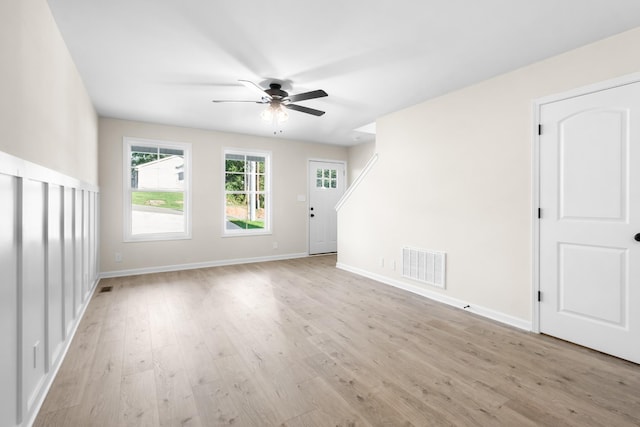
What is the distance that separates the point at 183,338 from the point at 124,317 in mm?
973

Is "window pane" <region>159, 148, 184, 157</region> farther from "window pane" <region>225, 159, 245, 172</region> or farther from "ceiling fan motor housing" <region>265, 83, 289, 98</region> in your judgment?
"ceiling fan motor housing" <region>265, 83, 289, 98</region>

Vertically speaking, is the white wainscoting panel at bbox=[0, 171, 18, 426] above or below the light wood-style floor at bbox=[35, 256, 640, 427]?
above

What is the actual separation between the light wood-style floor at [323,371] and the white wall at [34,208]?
28 centimetres

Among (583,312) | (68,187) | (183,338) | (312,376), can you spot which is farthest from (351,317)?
(68,187)

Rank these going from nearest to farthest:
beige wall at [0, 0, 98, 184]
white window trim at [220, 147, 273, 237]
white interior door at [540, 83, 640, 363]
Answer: beige wall at [0, 0, 98, 184]
white interior door at [540, 83, 640, 363]
white window trim at [220, 147, 273, 237]

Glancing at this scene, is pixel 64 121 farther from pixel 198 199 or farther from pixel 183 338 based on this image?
pixel 198 199

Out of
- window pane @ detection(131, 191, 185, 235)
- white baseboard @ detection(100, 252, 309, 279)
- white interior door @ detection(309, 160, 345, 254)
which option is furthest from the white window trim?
white interior door @ detection(309, 160, 345, 254)

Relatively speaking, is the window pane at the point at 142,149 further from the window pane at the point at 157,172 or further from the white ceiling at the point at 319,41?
the white ceiling at the point at 319,41

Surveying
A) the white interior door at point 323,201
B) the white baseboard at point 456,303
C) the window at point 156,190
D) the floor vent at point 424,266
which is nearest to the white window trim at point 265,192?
the window at point 156,190

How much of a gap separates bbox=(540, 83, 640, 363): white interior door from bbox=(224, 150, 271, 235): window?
4.71m

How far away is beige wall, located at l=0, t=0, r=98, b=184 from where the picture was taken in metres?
1.42

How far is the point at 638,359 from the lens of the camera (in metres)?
2.20

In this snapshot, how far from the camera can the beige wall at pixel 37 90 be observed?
4.66ft

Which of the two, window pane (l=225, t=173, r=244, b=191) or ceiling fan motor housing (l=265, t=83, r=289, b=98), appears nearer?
ceiling fan motor housing (l=265, t=83, r=289, b=98)
